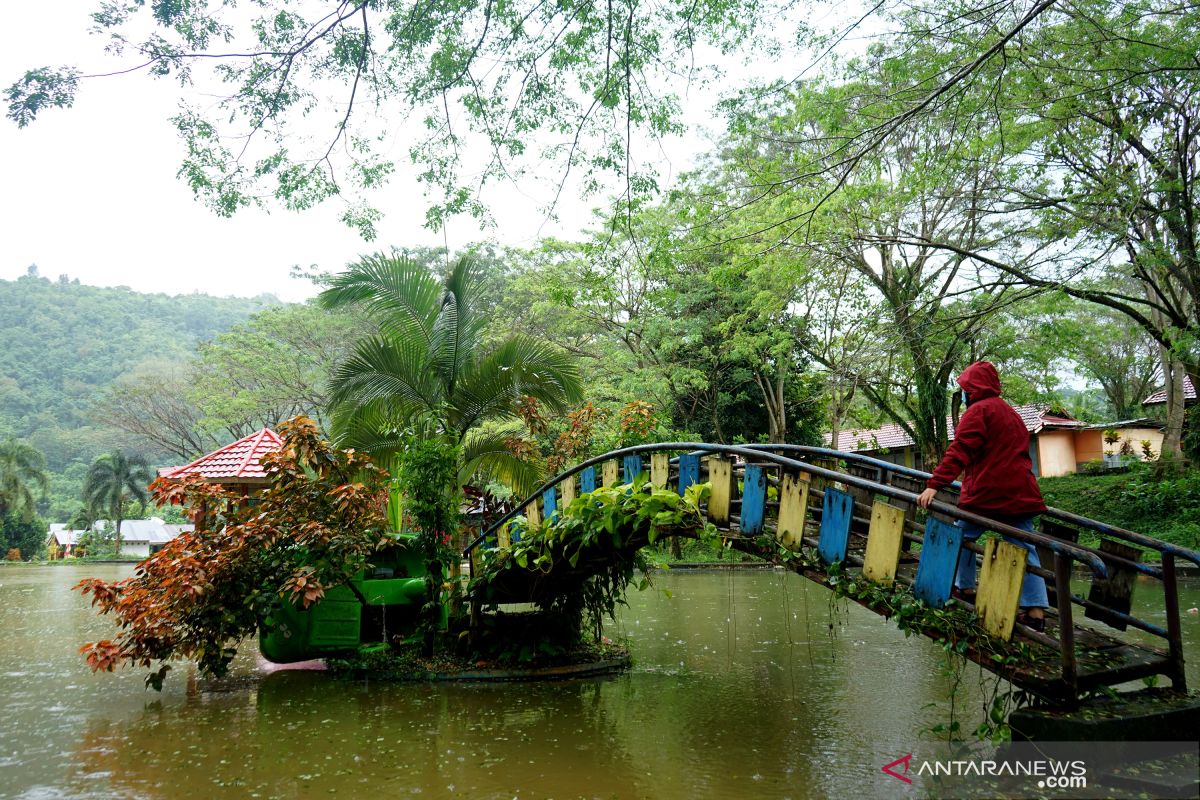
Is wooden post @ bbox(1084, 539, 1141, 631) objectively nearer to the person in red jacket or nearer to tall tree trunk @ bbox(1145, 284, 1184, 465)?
the person in red jacket

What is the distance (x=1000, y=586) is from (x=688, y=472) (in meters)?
3.04

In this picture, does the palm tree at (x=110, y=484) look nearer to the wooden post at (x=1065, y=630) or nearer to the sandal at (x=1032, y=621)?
the sandal at (x=1032, y=621)

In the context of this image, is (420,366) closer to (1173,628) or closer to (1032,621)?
(1032,621)

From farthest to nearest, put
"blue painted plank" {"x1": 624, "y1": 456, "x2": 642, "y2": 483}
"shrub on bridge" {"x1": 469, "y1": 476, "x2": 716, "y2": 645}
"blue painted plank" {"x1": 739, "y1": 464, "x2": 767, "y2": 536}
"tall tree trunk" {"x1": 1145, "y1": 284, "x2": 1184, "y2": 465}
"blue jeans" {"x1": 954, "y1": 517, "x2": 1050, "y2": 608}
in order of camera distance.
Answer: "tall tree trunk" {"x1": 1145, "y1": 284, "x2": 1184, "y2": 465} < "blue painted plank" {"x1": 624, "y1": 456, "x2": 642, "y2": 483} < "shrub on bridge" {"x1": 469, "y1": 476, "x2": 716, "y2": 645} < "blue painted plank" {"x1": 739, "y1": 464, "x2": 767, "y2": 536} < "blue jeans" {"x1": 954, "y1": 517, "x2": 1050, "y2": 608}

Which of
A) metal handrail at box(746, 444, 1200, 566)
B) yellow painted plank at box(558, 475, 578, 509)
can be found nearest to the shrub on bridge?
yellow painted plank at box(558, 475, 578, 509)

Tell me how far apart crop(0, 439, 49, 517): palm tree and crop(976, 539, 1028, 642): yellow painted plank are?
50.1 meters

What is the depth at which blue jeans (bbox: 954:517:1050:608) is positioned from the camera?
473cm

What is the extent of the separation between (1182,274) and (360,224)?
1497 centimetres

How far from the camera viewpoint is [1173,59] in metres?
9.94

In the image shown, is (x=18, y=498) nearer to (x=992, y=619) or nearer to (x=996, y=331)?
(x=996, y=331)

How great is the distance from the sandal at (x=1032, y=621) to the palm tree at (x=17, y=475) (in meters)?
50.2

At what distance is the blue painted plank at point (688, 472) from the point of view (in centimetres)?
719

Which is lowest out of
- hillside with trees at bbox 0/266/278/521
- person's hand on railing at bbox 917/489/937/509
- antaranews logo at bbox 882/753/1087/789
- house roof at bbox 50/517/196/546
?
house roof at bbox 50/517/196/546

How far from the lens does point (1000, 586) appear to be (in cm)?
459
